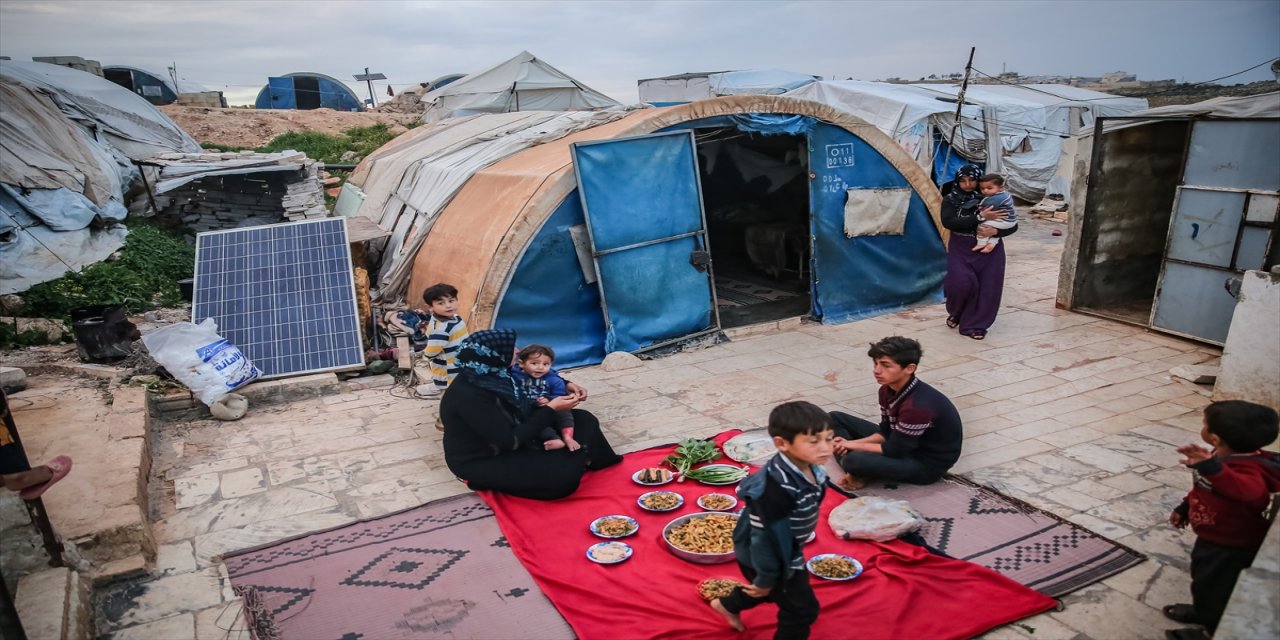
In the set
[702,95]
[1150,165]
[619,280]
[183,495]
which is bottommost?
[183,495]

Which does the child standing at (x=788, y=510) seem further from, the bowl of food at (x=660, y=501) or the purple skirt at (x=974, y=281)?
the purple skirt at (x=974, y=281)

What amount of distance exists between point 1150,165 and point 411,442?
830cm

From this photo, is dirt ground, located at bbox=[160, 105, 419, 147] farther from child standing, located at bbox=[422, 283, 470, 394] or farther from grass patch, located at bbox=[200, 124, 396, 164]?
child standing, located at bbox=[422, 283, 470, 394]

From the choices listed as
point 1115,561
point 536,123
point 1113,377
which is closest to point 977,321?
point 1113,377

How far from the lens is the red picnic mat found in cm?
352

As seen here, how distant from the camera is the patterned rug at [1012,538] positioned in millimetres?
3926

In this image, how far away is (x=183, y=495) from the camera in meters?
5.03

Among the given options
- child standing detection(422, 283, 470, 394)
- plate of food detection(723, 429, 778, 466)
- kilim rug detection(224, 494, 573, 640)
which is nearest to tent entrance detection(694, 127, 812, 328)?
plate of food detection(723, 429, 778, 466)

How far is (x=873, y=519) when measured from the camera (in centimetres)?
421

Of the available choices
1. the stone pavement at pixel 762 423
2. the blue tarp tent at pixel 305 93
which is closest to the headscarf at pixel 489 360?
the stone pavement at pixel 762 423

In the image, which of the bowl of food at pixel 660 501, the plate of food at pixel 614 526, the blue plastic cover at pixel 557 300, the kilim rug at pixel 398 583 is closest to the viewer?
the kilim rug at pixel 398 583

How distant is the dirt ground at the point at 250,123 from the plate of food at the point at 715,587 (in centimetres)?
2146

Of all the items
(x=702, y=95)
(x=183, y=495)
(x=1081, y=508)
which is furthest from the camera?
(x=702, y=95)

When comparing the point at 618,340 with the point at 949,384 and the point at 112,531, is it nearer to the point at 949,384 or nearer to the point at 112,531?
the point at 949,384
